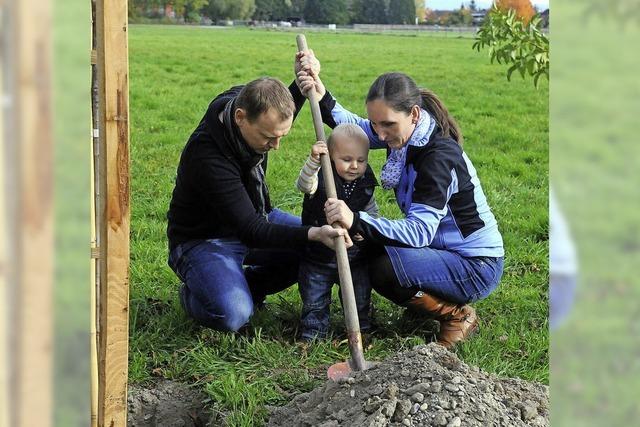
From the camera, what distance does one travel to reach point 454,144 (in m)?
3.81

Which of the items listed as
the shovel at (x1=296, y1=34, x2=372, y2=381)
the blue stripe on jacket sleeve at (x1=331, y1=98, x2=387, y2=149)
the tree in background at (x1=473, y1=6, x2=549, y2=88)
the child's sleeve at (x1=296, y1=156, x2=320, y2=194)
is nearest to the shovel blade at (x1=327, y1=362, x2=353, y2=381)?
the shovel at (x1=296, y1=34, x2=372, y2=381)

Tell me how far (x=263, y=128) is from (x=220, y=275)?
73cm

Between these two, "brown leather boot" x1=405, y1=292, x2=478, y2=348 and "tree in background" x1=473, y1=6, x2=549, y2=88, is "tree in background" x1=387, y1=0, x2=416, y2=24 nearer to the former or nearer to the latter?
"tree in background" x1=473, y1=6, x2=549, y2=88

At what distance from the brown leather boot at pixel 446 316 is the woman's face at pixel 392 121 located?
28.4 inches

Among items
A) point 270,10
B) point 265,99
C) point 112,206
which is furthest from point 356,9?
point 112,206

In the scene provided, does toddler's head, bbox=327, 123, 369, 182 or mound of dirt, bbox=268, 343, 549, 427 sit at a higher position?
toddler's head, bbox=327, 123, 369, 182

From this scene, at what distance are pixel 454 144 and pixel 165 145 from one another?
4524 mm

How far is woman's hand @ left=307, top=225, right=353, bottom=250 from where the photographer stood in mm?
3461

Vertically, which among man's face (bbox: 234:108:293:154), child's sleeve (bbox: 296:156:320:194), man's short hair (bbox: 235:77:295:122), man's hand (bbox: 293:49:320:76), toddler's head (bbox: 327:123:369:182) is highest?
man's hand (bbox: 293:49:320:76)

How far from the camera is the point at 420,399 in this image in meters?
2.93
